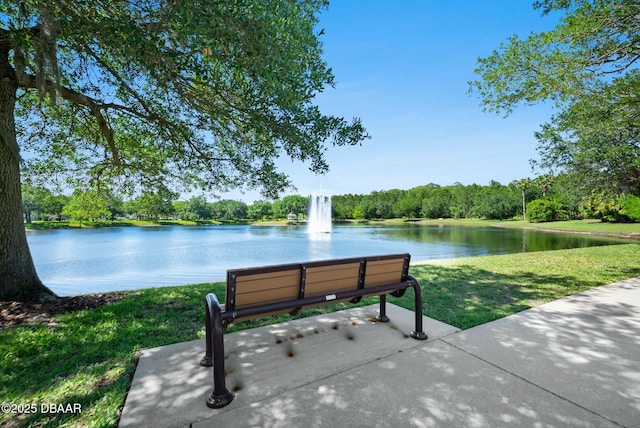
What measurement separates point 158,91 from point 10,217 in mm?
4118

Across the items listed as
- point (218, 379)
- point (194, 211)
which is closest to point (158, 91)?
point (218, 379)

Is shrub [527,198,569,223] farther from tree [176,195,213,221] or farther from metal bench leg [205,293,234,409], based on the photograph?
tree [176,195,213,221]

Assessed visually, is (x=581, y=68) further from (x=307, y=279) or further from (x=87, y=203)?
(x=87, y=203)

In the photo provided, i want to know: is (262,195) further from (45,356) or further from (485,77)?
(485,77)

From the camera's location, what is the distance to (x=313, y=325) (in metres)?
4.20

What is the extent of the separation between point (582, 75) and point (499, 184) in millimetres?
106453

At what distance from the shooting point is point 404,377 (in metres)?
2.79

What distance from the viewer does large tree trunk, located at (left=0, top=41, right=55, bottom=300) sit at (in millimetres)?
4879

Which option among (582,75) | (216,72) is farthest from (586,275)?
(216,72)

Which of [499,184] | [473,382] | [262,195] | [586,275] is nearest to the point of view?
[473,382]

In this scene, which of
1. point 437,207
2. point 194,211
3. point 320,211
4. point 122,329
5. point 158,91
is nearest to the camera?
point 122,329

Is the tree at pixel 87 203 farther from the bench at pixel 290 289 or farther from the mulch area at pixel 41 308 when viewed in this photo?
the bench at pixel 290 289

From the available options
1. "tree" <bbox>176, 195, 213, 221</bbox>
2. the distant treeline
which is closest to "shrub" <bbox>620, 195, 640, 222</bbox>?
the distant treeline

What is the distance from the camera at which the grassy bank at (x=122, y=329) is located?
2552 millimetres
